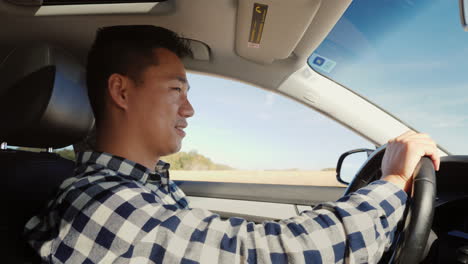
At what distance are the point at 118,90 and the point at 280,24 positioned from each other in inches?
35.2

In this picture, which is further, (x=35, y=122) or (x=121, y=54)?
(x=121, y=54)

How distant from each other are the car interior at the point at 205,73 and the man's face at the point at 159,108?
32 centimetres

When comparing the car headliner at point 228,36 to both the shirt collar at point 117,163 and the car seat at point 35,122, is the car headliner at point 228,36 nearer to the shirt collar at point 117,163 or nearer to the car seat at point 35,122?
the car seat at point 35,122

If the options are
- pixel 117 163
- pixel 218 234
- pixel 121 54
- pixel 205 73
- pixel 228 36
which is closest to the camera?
pixel 218 234

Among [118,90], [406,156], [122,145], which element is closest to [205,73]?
[118,90]

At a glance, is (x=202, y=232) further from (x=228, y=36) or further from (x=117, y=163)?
(x=228, y=36)

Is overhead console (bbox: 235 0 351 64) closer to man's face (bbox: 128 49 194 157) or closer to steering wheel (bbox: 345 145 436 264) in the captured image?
man's face (bbox: 128 49 194 157)

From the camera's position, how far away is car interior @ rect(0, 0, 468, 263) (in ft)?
3.60

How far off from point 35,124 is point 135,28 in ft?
1.89

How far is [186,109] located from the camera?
1422 mm

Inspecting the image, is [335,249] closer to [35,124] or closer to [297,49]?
[35,124]

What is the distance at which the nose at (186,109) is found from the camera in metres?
1.39

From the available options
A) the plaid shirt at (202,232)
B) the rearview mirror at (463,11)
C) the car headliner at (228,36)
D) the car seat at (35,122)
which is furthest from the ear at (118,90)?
the rearview mirror at (463,11)

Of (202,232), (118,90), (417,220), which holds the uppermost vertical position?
(118,90)
